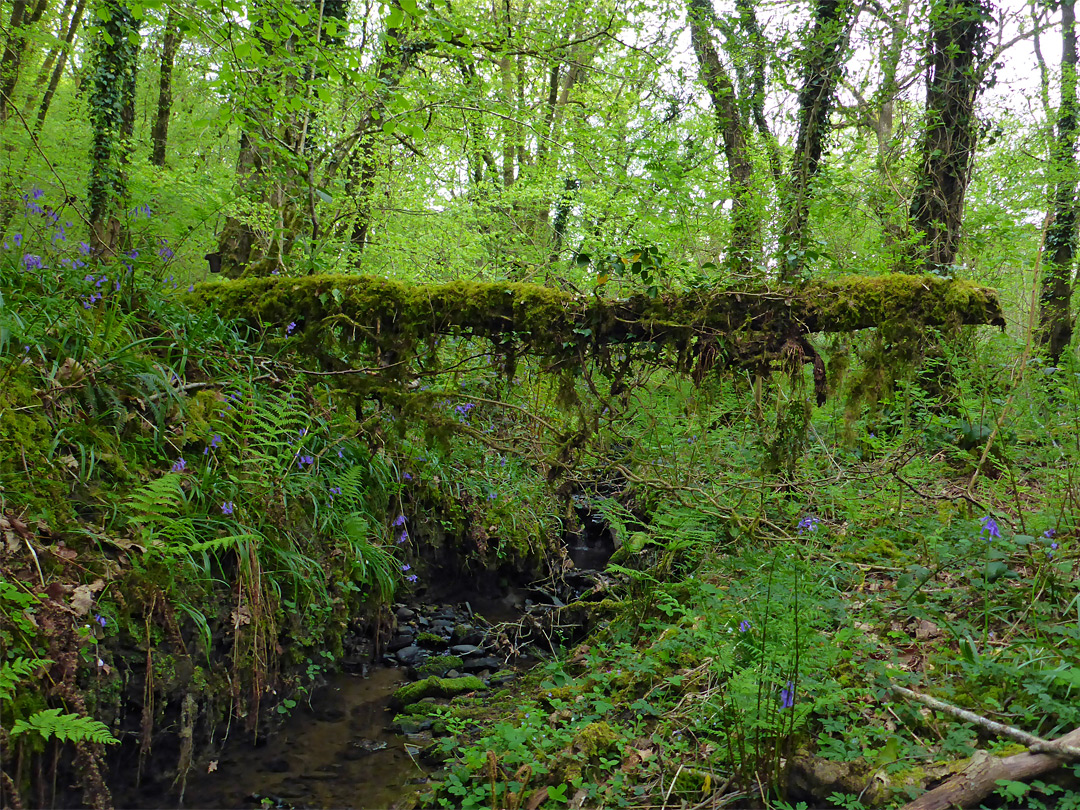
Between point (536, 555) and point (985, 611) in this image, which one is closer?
point (985, 611)

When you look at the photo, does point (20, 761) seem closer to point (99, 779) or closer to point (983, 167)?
point (99, 779)

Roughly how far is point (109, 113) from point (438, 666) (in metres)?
7.32

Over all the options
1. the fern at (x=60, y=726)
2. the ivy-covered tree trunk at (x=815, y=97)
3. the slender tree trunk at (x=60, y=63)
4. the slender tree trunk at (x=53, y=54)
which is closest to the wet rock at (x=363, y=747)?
the fern at (x=60, y=726)

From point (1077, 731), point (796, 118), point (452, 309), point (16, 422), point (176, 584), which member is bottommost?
point (176, 584)

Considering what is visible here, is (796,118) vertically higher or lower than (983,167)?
lower

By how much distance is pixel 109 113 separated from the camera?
743 cm

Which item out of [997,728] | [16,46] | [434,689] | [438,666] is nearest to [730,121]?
[438,666]

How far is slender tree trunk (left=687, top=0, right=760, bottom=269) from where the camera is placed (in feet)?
25.9

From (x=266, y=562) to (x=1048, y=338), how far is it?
11.9 meters

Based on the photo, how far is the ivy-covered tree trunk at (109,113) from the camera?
22.7 feet

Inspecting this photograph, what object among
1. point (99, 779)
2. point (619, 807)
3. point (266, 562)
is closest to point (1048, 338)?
point (619, 807)

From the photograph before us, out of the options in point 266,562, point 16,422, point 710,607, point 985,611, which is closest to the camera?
point 985,611

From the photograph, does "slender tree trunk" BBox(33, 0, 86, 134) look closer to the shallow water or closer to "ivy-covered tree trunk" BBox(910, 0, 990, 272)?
the shallow water

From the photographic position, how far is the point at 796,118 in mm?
7691
